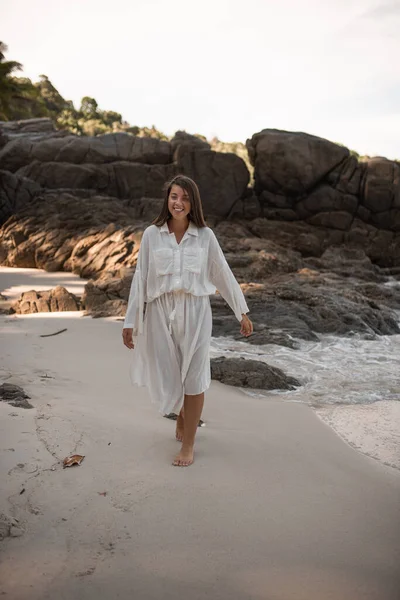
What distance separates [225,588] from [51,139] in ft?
71.6

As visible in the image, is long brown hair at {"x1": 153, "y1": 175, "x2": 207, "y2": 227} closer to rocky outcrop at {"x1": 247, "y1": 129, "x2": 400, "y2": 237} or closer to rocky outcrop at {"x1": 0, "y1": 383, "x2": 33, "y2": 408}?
rocky outcrop at {"x1": 0, "y1": 383, "x2": 33, "y2": 408}

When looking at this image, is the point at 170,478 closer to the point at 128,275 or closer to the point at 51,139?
the point at 128,275

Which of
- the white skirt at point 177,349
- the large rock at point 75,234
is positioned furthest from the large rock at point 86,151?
the white skirt at point 177,349

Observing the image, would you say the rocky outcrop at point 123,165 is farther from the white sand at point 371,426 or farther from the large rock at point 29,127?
the white sand at point 371,426

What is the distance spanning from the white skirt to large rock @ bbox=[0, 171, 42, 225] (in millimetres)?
16207

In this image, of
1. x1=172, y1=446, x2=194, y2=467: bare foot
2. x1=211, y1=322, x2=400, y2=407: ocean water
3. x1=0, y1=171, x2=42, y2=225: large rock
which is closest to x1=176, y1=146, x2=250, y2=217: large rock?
x1=0, y1=171, x2=42, y2=225: large rock

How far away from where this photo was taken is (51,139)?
21.8 meters

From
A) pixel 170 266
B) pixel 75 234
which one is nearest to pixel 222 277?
pixel 170 266

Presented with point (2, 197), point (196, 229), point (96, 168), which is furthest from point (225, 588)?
point (96, 168)

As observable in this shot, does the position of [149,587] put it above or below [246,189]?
below

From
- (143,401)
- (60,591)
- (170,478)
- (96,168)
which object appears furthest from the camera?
(96,168)

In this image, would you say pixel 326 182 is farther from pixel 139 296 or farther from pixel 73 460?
pixel 73 460

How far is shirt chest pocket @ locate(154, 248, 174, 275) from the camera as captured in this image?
130 inches

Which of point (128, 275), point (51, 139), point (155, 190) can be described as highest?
point (51, 139)
